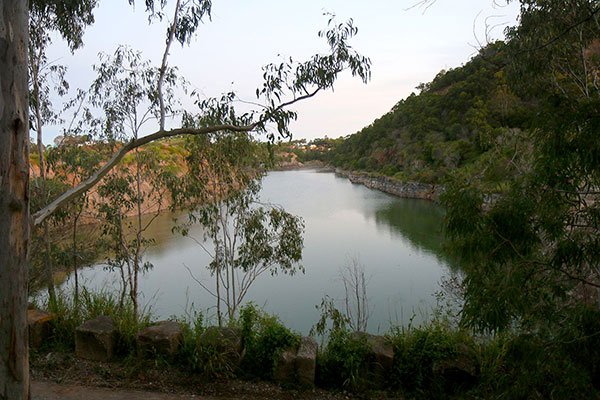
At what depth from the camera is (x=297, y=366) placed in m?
2.61

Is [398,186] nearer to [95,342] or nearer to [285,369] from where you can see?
[285,369]

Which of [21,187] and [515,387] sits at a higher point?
[21,187]

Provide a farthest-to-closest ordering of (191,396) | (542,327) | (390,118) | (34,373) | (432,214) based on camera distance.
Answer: (390,118)
(432,214)
(34,373)
(191,396)
(542,327)

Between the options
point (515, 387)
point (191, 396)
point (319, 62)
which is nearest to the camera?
point (515, 387)

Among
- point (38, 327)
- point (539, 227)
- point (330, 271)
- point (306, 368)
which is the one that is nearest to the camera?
point (539, 227)

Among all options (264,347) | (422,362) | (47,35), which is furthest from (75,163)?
(422,362)

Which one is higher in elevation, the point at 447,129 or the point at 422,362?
the point at 447,129

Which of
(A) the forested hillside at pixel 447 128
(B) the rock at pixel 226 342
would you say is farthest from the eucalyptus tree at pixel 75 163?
(A) the forested hillside at pixel 447 128

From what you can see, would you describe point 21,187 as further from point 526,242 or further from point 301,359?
point 526,242

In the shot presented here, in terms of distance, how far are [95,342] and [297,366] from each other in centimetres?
146

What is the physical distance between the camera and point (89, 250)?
7.25m

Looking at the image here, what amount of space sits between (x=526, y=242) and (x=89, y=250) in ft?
23.5

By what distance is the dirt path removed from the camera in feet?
7.98

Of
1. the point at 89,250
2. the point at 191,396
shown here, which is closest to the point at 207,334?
the point at 191,396
